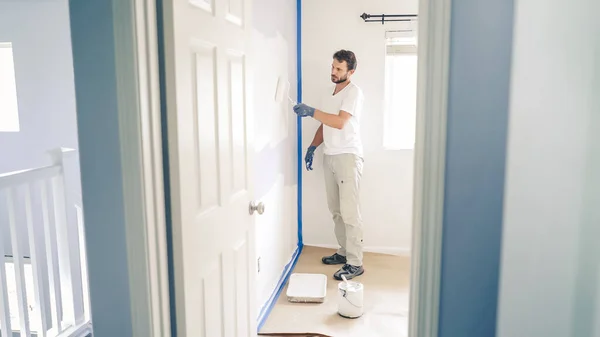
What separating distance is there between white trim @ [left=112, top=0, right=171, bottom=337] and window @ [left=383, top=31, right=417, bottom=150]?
9.25 feet

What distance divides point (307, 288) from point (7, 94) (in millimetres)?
3709

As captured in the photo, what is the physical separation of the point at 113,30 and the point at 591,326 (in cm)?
119

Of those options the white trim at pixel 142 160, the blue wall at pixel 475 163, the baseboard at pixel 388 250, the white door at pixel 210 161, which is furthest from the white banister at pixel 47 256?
the baseboard at pixel 388 250

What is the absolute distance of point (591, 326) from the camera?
26.7 inches

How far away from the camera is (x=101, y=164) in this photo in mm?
1190

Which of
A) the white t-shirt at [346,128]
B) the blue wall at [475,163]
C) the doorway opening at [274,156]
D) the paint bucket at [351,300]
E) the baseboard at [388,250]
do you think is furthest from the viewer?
the baseboard at [388,250]

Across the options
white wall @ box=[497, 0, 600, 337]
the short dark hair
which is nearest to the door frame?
white wall @ box=[497, 0, 600, 337]

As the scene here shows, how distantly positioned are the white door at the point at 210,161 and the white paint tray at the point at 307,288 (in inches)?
41.1

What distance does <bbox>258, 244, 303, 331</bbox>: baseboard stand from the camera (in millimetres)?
2681

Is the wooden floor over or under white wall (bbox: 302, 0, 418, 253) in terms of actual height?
under

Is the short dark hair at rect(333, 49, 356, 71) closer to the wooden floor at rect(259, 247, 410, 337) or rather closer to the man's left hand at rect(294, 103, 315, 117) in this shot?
the man's left hand at rect(294, 103, 315, 117)

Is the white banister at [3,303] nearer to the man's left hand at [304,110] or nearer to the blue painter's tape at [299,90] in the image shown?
the man's left hand at [304,110]

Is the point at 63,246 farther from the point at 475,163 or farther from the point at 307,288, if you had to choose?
the point at 475,163

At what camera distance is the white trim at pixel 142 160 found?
1.13 m
